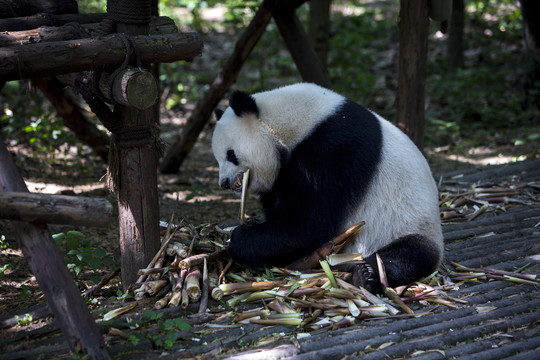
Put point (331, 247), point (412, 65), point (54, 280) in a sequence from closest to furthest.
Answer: point (54, 280)
point (331, 247)
point (412, 65)

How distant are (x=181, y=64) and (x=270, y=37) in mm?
1970

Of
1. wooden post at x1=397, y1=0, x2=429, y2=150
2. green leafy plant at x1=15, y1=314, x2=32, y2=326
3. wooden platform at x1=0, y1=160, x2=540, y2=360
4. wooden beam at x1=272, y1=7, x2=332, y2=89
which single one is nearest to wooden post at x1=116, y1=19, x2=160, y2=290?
wooden platform at x1=0, y1=160, x2=540, y2=360

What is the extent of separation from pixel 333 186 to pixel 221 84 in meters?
3.34

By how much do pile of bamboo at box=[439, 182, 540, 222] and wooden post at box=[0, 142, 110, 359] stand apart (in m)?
3.21

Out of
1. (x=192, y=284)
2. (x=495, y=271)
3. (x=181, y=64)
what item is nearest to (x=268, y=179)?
(x=192, y=284)

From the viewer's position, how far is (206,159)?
843 centimetres

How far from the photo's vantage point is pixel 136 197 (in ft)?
11.2

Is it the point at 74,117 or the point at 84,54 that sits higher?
the point at 84,54

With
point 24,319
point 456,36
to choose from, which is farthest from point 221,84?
point 456,36

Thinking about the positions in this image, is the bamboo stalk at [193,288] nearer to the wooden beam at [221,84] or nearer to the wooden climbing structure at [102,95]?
the wooden climbing structure at [102,95]

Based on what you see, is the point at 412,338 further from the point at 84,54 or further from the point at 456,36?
the point at 456,36

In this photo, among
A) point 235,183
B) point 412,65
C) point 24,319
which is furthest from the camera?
point 412,65

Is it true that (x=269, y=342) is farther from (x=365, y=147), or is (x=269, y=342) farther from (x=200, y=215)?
(x=200, y=215)

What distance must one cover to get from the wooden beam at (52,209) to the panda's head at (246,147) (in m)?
1.33
